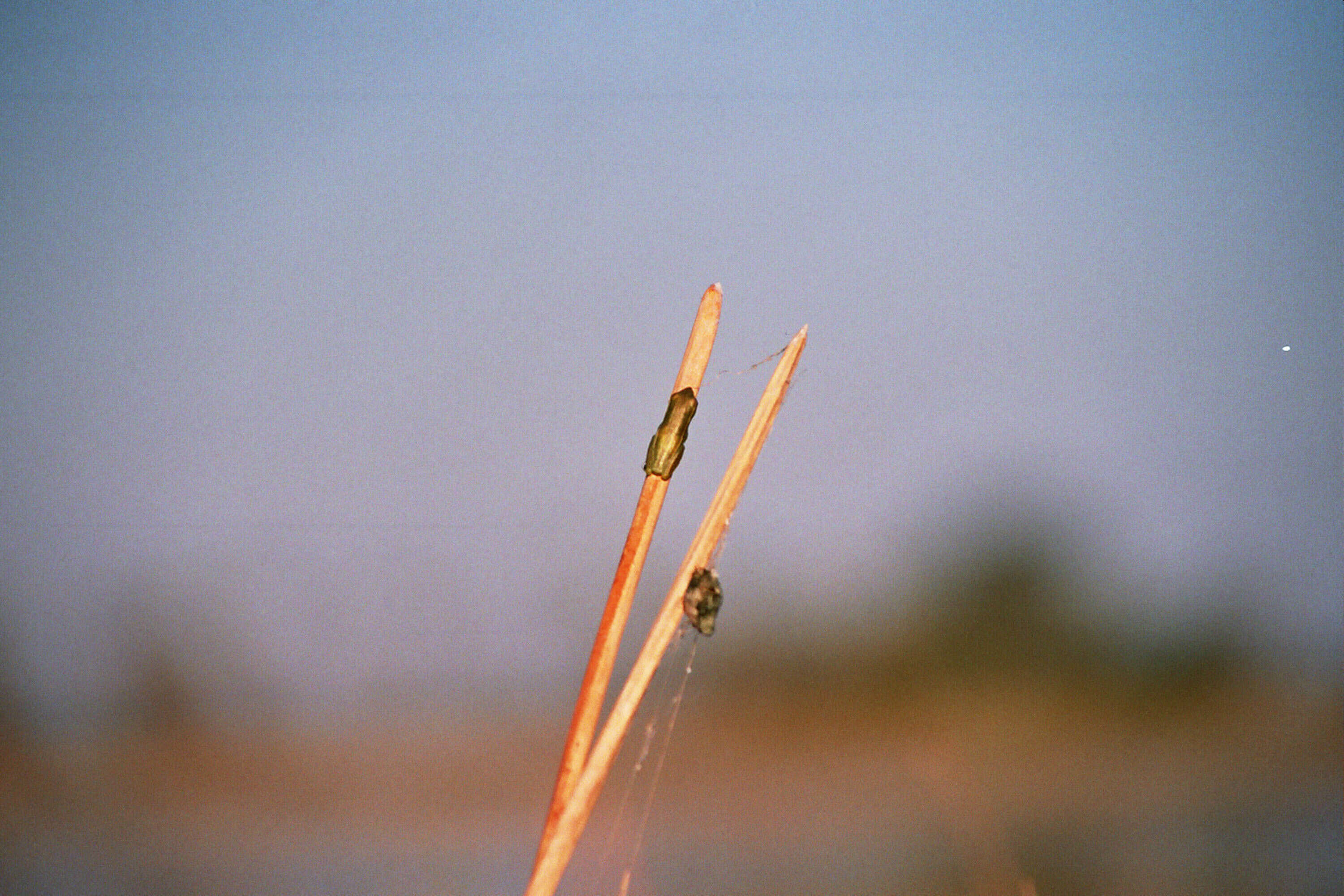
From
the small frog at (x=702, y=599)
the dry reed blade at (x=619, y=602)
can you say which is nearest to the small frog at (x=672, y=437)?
the dry reed blade at (x=619, y=602)

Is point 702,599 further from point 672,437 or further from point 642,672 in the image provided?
point 672,437

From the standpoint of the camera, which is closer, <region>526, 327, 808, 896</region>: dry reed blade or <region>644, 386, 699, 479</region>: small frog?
<region>526, 327, 808, 896</region>: dry reed blade

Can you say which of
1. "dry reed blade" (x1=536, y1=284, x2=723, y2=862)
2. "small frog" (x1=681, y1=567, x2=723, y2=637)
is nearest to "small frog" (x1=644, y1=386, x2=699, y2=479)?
"dry reed blade" (x1=536, y1=284, x2=723, y2=862)

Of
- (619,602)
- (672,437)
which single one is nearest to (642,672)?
(619,602)

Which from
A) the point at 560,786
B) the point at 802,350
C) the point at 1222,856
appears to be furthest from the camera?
the point at 1222,856

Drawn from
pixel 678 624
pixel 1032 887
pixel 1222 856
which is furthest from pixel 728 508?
pixel 1222 856

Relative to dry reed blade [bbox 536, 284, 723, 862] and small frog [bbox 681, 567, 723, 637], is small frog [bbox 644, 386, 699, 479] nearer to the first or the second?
dry reed blade [bbox 536, 284, 723, 862]

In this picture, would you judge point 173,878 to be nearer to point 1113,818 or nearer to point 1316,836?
point 1113,818
